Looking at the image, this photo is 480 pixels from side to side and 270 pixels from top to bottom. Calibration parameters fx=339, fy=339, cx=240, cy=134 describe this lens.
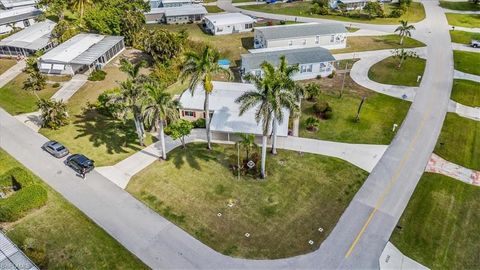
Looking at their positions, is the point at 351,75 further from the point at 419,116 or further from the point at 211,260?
the point at 211,260

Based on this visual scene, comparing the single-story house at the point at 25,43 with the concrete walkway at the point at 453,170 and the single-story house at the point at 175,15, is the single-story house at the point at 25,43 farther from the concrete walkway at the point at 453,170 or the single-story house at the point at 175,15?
the concrete walkway at the point at 453,170

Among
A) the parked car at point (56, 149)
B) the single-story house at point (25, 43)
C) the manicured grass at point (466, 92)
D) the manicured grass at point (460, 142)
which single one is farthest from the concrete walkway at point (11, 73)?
the manicured grass at point (466, 92)

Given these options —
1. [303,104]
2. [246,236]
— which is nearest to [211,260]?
[246,236]

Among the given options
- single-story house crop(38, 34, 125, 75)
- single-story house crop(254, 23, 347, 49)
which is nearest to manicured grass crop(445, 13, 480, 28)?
single-story house crop(254, 23, 347, 49)

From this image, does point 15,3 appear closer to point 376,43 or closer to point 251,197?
point 251,197

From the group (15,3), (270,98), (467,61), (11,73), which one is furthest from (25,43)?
(467,61)

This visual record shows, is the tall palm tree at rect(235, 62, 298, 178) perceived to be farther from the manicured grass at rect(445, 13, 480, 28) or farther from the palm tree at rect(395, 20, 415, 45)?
the manicured grass at rect(445, 13, 480, 28)
